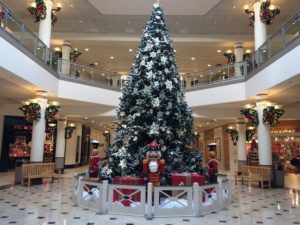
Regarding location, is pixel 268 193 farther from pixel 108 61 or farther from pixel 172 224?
pixel 108 61

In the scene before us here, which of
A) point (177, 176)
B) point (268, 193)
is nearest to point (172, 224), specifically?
point (177, 176)

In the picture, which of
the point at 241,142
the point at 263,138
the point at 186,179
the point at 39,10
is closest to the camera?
the point at 186,179

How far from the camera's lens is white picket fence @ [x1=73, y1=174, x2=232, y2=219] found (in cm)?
621

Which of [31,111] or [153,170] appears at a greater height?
[31,111]

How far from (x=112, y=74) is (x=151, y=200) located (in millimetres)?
9367

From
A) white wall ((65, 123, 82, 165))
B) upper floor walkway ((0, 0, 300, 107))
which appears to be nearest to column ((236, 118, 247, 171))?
upper floor walkway ((0, 0, 300, 107))

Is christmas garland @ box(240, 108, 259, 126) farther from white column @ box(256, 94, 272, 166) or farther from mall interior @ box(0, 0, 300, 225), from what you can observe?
white column @ box(256, 94, 272, 166)

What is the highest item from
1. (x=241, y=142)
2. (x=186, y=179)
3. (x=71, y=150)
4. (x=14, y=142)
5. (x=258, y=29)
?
(x=258, y=29)

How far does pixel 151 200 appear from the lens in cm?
614

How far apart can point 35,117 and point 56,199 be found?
4.20m

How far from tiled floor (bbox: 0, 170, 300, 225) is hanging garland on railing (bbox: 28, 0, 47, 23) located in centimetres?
714

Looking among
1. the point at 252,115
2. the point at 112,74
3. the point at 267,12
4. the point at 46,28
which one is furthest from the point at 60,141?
the point at 267,12

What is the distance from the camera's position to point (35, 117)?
36.1 feet

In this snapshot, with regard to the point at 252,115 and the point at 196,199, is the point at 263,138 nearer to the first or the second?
the point at 252,115
